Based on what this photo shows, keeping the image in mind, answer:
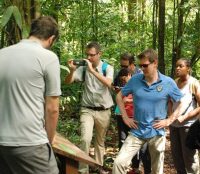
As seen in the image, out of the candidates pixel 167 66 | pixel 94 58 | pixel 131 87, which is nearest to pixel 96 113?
pixel 94 58

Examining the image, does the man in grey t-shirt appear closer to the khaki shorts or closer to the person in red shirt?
the khaki shorts

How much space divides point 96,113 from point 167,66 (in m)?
6.98

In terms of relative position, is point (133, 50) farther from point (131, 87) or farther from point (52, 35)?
point (52, 35)

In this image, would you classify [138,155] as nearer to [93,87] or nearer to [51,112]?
[93,87]

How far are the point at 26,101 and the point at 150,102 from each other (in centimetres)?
222

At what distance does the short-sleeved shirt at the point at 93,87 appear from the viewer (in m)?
6.55

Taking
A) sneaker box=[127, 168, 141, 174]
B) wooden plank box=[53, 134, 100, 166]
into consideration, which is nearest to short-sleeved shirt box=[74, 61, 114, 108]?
sneaker box=[127, 168, 141, 174]

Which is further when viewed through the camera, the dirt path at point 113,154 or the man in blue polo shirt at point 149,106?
the dirt path at point 113,154

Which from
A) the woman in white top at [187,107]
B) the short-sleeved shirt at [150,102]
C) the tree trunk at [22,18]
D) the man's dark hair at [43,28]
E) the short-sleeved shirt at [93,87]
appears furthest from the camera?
the short-sleeved shirt at [93,87]

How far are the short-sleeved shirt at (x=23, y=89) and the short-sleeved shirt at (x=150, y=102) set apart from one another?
2.06 metres

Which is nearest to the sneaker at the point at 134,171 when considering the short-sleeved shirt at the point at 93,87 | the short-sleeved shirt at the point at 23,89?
the short-sleeved shirt at the point at 93,87

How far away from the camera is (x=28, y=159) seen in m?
3.35

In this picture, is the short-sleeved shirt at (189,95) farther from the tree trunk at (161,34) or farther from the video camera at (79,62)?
the tree trunk at (161,34)

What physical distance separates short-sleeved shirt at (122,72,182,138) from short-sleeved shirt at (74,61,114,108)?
128 centimetres
